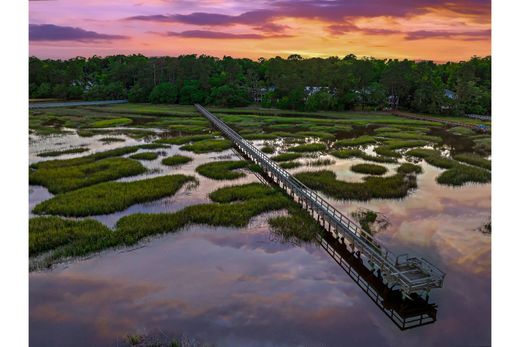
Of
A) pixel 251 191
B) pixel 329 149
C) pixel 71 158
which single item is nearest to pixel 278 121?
pixel 329 149

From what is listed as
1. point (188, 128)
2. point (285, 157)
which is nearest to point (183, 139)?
point (188, 128)

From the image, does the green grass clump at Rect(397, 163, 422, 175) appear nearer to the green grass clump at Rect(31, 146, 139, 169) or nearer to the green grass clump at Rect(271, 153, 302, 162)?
the green grass clump at Rect(271, 153, 302, 162)

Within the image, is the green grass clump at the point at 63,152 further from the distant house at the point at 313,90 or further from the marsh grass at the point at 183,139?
the distant house at the point at 313,90

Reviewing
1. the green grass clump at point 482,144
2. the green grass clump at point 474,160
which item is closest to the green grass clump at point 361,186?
the green grass clump at point 474,160

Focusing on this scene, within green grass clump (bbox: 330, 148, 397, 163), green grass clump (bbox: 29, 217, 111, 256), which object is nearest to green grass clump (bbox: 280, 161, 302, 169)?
green grass clump (bbox: 330, 148, 397, 163)

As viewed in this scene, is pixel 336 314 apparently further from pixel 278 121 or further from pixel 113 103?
pixel 113 103

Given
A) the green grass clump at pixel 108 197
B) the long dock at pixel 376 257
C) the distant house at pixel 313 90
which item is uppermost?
the distant house at pixel 313 90
